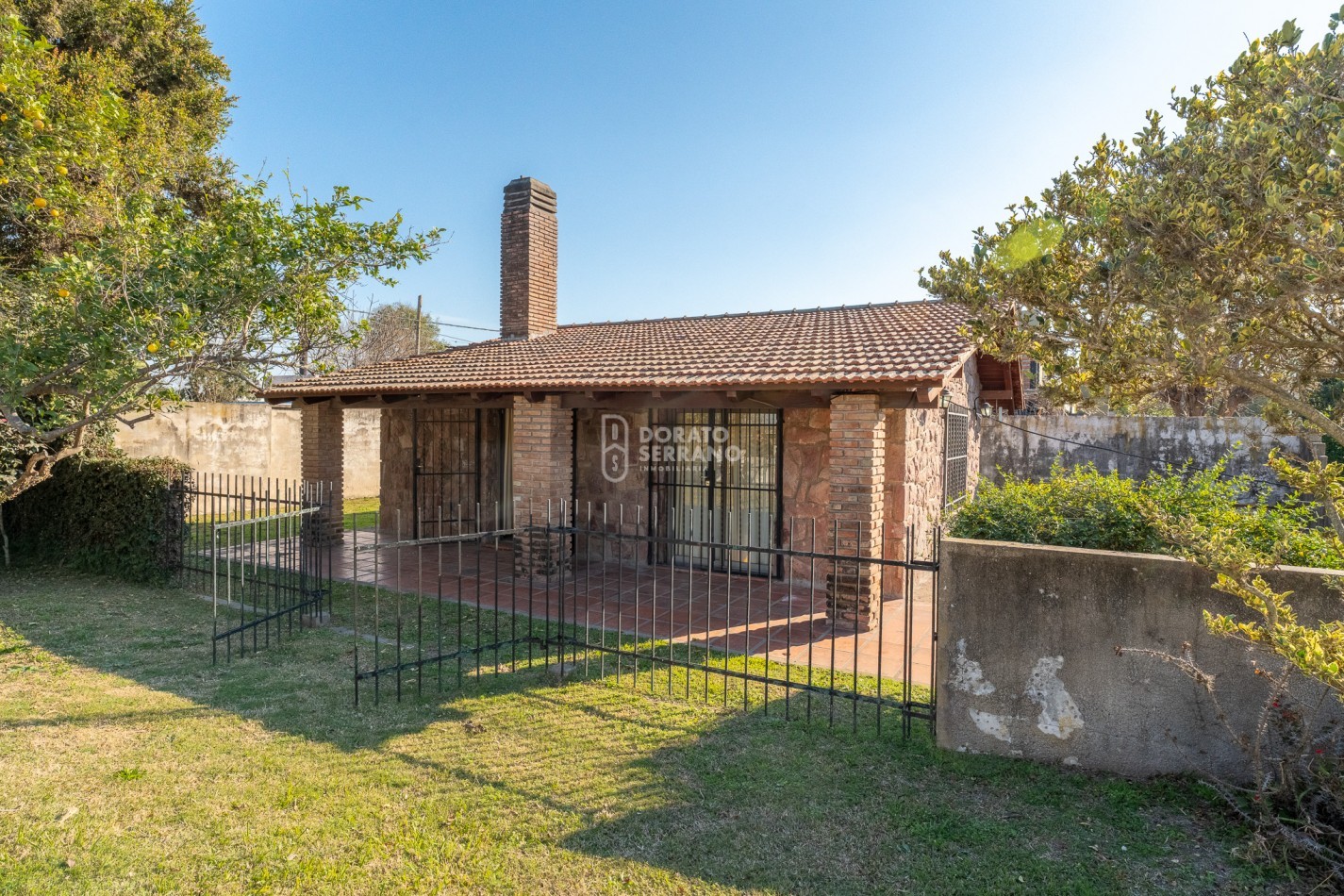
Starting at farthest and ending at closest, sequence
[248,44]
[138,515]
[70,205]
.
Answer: [248,44], [138,515], [70,205]

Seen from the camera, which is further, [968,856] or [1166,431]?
[1166,431]

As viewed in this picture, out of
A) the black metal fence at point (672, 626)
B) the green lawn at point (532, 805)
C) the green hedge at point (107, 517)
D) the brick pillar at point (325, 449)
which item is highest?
the brick pillar at point (325, 449)

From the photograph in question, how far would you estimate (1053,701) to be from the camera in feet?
12.3

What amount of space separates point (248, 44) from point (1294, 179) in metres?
14.3

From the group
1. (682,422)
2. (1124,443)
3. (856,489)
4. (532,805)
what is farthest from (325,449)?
(1124,443)

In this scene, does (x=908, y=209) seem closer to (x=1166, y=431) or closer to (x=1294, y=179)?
(x=1294, y=179)

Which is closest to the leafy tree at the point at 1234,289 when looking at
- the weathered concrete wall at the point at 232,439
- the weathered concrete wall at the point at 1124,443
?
the weathered concrete wall at the point at 1124,443

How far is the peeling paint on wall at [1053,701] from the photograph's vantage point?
3.71m

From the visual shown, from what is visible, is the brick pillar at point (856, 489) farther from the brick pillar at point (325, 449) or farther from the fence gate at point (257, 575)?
the brick pillar at point (325, 449)

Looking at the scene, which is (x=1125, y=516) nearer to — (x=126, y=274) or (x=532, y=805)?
(x=532, y=805)

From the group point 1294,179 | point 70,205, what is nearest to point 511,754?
point 1294,179

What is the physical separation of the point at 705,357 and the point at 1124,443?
32.4 feet

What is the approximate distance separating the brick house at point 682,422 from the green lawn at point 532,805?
1.74 m

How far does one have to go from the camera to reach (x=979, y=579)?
3.87m
